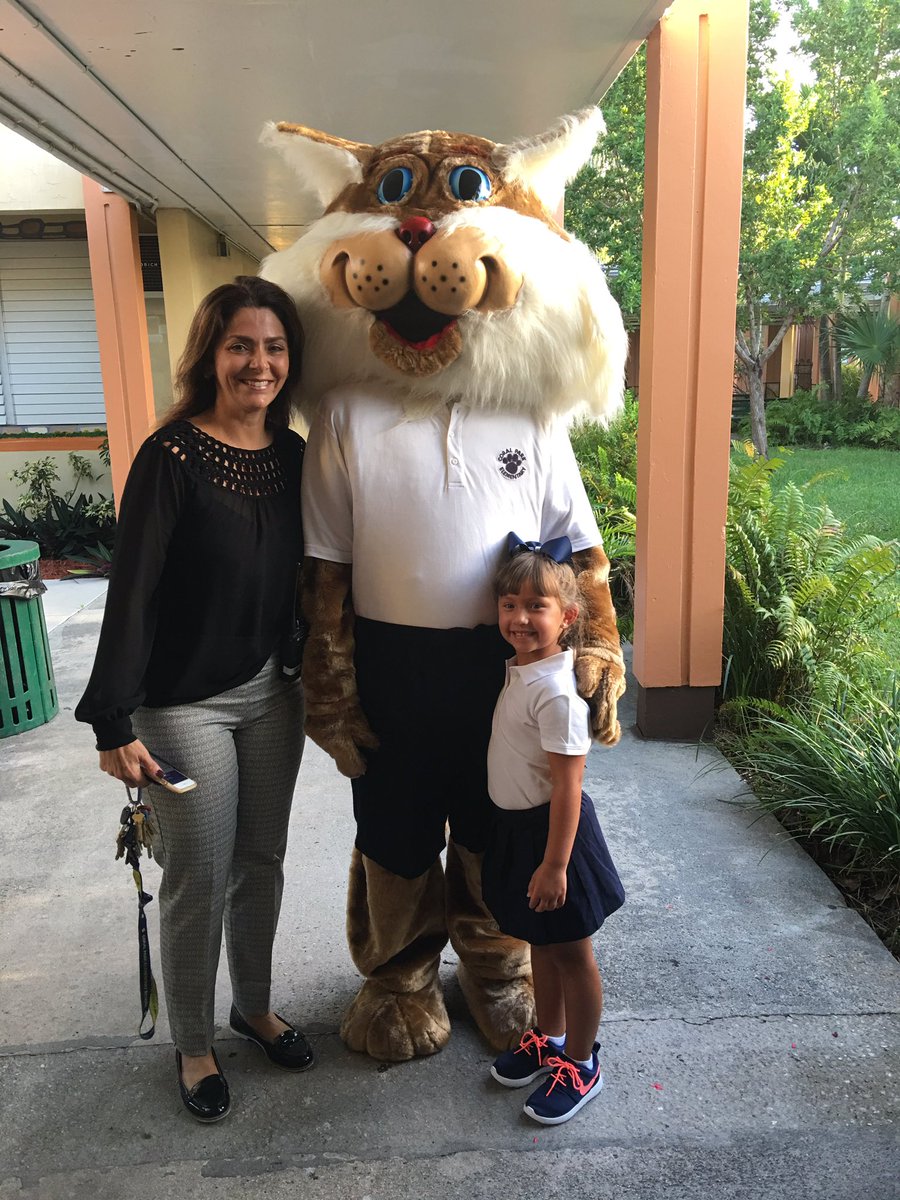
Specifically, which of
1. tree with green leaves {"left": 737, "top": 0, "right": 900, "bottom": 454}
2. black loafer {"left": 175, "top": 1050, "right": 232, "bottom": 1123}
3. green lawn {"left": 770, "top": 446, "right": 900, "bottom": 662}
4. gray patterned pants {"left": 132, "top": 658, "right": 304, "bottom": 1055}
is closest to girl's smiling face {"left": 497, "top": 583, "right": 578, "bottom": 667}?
gray patterned pants {"left": 132, "top": 658, "right": 304, "bottom": 1055}

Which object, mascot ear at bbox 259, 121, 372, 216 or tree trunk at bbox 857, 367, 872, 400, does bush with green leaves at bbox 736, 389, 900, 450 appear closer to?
tree trunk at bbox 857, 367, 872, 400

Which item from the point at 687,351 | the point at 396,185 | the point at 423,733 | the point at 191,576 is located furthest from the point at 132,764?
the point at 687,351

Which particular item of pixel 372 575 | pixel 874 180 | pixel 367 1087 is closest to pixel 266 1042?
pixel 367 1087

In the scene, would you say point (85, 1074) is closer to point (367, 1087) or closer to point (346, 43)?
point (367, 1087)

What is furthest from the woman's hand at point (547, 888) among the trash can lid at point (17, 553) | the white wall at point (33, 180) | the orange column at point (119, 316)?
the white wall at point (33, 180)

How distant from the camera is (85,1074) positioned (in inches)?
96.3

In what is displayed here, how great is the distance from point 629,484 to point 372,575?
16.2 feet

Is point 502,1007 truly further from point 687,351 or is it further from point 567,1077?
point 687,351

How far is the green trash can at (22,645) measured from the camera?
187 inches

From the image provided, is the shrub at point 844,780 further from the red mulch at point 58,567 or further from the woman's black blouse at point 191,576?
the red mulch at point 58,567

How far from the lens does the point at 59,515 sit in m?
9.74

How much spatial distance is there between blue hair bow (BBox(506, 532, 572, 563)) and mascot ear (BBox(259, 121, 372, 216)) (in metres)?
0.99

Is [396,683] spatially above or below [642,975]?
above

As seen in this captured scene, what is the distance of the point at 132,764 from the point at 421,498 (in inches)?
34.1
